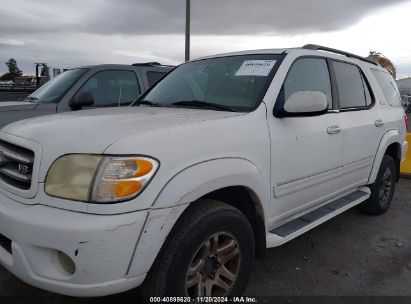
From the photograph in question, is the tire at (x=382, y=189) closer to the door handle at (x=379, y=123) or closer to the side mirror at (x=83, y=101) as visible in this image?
the door handle at (x=379, y=123)

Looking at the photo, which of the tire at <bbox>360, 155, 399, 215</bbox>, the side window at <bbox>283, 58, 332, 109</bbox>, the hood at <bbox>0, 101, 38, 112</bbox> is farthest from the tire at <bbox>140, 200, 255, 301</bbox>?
the hood at <bbox>0, 101, 38, 112</bbox>

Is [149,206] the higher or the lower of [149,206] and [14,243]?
the higher

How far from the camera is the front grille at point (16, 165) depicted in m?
2.30

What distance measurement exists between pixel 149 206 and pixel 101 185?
26cm

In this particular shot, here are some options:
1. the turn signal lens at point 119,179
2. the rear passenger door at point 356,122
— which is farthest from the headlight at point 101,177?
the rear passenger door at point 356,122

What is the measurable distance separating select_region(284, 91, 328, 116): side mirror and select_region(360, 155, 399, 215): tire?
83.6 inches

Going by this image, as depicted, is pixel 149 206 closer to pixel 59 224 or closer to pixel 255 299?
pixel 59 224

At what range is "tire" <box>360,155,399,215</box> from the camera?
4749mm

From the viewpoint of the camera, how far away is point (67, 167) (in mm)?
2141

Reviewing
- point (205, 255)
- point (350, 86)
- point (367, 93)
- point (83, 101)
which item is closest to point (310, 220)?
point (205, 255)

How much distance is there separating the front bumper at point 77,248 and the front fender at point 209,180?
19 centimetres

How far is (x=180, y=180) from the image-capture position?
220 centimetres

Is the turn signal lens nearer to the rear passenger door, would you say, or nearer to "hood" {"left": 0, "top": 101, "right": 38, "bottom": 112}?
the rear passenger door

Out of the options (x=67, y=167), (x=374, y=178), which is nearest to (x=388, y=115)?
(x=374, y=178)
